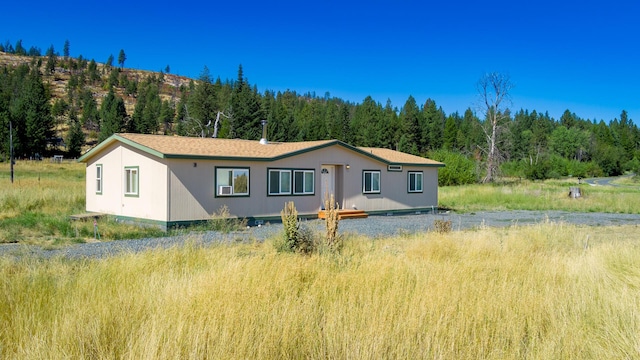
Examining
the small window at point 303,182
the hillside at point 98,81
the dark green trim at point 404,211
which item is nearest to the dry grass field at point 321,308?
the small window at point 303,182

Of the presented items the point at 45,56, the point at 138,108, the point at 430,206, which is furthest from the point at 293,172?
the point at 45,56

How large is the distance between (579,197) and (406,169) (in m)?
12.8

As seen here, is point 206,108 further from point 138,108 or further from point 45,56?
point 45,56

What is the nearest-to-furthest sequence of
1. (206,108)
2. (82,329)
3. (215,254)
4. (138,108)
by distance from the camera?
1. (82,329)
2. (215,254)
3. (206,108)
4. (138,108)

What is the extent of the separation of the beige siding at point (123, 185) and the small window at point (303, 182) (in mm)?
4960

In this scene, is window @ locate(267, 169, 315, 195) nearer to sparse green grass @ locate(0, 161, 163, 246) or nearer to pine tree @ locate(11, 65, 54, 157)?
sparse green grass @ locate(0, 161, 163, 246)

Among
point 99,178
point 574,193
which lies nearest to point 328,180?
point 99,178

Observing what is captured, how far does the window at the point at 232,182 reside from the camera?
15.9 metres

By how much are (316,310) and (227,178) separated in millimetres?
11874

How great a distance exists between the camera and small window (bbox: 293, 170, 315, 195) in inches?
707

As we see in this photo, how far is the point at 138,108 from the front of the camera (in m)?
70.8

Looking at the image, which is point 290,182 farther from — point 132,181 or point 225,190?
point 132,181

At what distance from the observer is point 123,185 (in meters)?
16.4

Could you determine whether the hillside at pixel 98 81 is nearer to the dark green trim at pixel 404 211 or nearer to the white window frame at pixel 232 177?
the dark green trim at pixel 404 211
